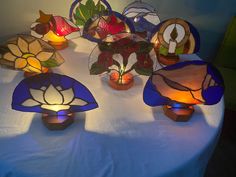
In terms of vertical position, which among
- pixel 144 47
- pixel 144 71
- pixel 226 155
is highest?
pixel 144 47

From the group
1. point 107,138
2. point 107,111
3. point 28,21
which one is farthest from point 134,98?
point 28,21

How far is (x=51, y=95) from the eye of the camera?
2.88ft

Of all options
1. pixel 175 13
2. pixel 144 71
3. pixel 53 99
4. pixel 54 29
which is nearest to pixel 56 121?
pixel 53 99

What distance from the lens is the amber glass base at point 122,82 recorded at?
1138 millimetres

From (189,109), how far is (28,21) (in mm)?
1080

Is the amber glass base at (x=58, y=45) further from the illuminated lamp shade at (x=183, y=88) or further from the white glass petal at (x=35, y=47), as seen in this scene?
the illuminated lamp shade at (x=183, y=88)

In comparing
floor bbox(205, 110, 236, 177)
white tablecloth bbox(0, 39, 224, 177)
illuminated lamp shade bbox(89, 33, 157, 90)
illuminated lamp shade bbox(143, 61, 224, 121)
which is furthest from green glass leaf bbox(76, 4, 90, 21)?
floor bbox(205, 110, 236, 177)

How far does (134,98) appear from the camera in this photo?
1102 millimetres

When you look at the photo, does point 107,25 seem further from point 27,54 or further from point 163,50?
point 27,54

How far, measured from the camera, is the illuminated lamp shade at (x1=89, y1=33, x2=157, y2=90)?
1.07 meters

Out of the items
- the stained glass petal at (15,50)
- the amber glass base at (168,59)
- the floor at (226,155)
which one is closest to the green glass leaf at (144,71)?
the amber glass base at (168,59)

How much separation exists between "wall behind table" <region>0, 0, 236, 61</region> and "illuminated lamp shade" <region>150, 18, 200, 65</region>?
1.77ft

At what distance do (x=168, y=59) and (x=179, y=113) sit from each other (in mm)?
446

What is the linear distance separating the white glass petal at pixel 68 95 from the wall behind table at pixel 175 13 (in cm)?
84
